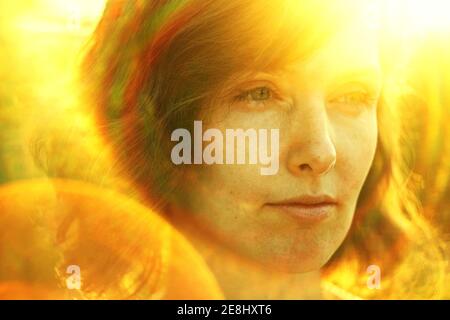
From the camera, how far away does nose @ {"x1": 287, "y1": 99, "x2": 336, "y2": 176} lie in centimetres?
267

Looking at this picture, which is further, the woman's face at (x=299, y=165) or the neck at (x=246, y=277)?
the neck at (x=246, y=277)

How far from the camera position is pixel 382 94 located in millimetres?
Result: 2820

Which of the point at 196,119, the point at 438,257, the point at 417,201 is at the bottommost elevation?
the point at 438,257

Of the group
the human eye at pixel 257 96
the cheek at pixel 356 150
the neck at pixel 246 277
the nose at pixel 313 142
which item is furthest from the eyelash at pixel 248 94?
the neck at pixel 246 277

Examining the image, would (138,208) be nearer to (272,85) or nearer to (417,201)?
(272,85)

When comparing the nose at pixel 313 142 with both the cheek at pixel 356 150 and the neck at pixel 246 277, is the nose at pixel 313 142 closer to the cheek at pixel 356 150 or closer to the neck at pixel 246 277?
the cheek at pixel 356 150

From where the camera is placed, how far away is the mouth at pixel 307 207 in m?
2.74

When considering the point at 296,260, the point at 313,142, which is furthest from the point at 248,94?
the point at 296,260

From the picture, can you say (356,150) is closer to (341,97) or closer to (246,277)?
(341,97)

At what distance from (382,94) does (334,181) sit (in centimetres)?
37

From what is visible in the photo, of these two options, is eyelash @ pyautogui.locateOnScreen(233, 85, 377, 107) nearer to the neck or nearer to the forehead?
the forehead

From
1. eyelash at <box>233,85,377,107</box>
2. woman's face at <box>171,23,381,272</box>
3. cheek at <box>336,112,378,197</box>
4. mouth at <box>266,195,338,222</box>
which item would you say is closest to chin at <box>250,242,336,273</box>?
woman's face at <box>171,23,381,272</box>
